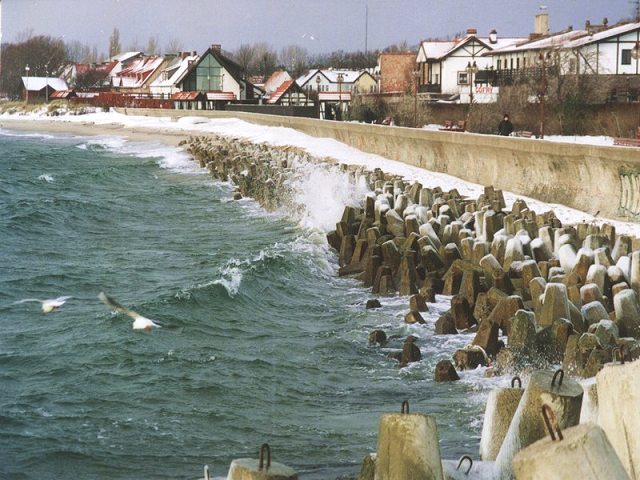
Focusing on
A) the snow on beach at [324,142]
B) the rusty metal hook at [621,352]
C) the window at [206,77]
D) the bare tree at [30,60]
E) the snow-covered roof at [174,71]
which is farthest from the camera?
the bare tree at [30,60]

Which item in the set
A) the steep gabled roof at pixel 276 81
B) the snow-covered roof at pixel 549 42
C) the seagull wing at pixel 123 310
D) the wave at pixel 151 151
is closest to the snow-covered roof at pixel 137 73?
the steep gabled roof at pixel 276 81

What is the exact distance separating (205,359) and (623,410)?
7922 mm

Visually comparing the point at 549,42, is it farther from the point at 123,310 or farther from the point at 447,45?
the point at 123,310

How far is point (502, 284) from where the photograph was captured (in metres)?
13.3

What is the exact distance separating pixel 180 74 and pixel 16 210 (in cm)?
7600

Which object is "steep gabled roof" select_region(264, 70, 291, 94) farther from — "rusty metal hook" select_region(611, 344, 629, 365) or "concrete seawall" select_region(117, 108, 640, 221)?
"rusty metal hook" select_region(611, 344, 629, 365)

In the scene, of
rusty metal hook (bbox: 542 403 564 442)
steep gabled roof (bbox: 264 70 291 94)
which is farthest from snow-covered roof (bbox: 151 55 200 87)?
rusty metal hook (bbox: 542 403 564 442)

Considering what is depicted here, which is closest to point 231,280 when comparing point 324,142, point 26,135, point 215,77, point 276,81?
point 324,142

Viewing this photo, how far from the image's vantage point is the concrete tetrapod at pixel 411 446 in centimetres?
468

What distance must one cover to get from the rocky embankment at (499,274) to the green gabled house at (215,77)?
74.0 meters

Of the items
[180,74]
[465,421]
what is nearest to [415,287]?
[465,421]

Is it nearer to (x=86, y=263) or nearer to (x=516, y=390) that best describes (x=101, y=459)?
(x=516, y=390)

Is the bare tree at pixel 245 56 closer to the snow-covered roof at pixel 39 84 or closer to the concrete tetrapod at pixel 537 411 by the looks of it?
the snow-covered roof at pixel 39 84

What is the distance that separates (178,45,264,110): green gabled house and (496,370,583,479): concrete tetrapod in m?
90.4
